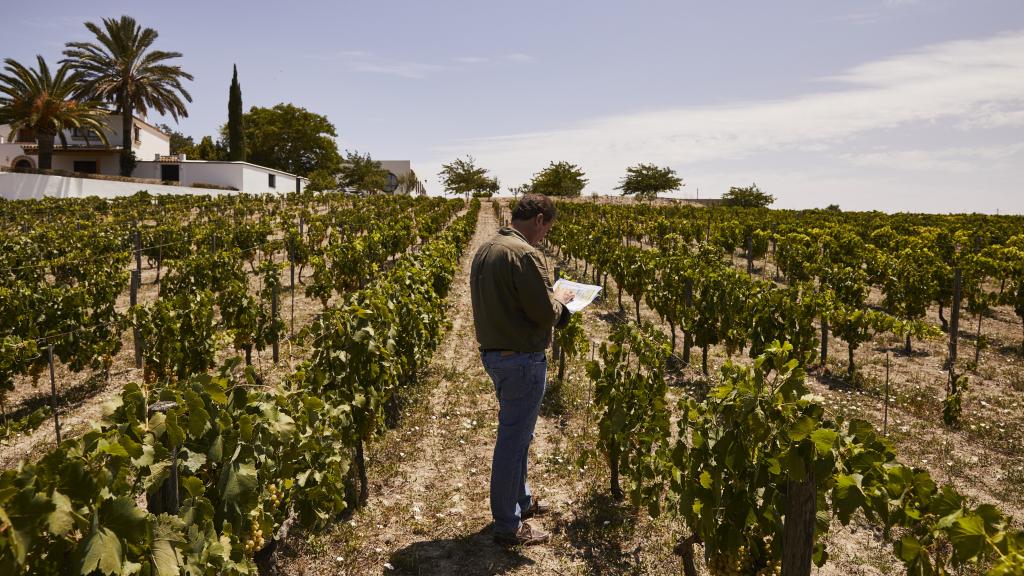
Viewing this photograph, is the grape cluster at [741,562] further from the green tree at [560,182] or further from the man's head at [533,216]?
the green tree at [560,182]

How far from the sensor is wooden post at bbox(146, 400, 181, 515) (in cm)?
222

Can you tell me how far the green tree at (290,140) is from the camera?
2297 inches

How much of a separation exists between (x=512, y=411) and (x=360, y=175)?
206 ft

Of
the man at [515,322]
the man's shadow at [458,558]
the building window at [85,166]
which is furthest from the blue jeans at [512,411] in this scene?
the building window at [85,166]

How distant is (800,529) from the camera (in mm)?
2418

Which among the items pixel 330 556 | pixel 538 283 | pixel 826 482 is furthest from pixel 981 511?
pixel 330 556

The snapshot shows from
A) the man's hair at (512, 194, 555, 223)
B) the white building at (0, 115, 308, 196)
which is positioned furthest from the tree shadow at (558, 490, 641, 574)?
the white building at (0, 115, 308, 196)

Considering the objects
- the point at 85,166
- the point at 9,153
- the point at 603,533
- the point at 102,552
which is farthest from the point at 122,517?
the point at 9,153

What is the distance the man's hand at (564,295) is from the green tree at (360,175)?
57.8 meters

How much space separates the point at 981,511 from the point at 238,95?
176 feet

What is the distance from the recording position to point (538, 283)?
320 centimetres

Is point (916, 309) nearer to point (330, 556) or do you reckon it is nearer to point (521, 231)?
point (521, 231)

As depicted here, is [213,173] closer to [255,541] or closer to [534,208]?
[534,208]

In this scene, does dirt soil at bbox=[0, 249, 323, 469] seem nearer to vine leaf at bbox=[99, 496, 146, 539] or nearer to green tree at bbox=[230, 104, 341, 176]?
vine leaf at bbox=[99, 496, 146, 539]
